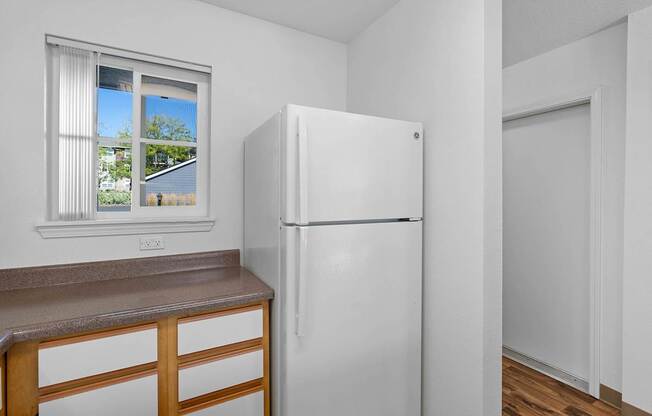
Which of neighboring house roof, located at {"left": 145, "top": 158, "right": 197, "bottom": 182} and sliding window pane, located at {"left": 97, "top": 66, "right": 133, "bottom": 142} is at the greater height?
sliding window pane, located at {"left": 97, "top": 66, "right": 133, "bottom": 142}

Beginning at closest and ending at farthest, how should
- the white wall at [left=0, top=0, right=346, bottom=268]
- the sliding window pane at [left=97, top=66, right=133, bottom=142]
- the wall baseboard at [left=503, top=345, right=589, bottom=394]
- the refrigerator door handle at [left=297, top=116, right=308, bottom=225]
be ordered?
the refrigerator door handle at [left=297, top=116, right=308, bottom=225] < the white wall at [left=0, top=0, right=346, bottom=268] < the sliding window pane at [left=97, top=66, right=133, bottom=142] < the wall baseboard at [left=503, top=345, right=589, bottom=394]

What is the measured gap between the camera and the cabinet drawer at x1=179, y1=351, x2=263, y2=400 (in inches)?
51.8

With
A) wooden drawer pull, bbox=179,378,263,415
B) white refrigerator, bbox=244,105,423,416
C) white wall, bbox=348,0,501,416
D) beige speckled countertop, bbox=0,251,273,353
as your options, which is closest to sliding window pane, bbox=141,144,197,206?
beige speckled countertop, bbox=0,251,273,353

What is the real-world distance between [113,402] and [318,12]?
2.27 metres

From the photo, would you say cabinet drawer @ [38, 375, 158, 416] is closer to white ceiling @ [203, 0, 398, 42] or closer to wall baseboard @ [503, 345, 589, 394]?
white ceiling @ [203, 0, 398, 42]

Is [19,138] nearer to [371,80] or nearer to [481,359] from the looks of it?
[371,80]

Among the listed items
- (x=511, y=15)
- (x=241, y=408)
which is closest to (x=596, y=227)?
Answer: (x=511, y=15)

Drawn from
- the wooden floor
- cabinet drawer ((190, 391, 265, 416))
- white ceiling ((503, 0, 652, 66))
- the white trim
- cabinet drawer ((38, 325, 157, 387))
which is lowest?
the wooden floor

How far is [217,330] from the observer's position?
137 centimetres

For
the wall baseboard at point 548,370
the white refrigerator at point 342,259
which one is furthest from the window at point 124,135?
the wall baseboard at point 548,370

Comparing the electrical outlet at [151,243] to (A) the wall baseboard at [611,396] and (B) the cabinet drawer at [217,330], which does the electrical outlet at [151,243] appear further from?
(A) the wall baseboard at [611,396]

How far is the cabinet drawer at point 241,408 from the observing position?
1372 millimetres

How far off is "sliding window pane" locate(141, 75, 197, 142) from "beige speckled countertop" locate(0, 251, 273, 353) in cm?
82

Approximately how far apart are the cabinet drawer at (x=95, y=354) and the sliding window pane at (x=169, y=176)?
34.7 inches
